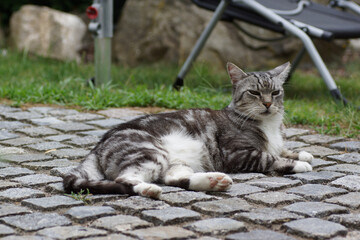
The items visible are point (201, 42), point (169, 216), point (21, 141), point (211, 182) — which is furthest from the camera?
point (201, 42)

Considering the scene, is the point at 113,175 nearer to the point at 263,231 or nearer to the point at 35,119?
the point at 263,231

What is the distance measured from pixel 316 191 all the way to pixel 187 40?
18.9ft

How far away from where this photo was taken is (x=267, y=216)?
2.44 metres

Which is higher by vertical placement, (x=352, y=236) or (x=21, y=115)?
(x=352, y=236)

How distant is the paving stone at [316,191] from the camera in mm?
2818

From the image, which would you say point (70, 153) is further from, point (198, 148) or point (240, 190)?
point (240, 190)

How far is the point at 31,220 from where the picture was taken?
2.34 m

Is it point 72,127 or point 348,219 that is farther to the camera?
point 72,127

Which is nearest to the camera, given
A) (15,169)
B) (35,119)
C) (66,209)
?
(66,209)

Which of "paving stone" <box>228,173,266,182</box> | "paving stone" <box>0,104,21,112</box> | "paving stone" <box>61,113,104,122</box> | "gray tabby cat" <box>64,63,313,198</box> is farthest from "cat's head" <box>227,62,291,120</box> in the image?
"paving stone" <box>0,104,21,112</box>

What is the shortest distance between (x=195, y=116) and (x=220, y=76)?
3779mm

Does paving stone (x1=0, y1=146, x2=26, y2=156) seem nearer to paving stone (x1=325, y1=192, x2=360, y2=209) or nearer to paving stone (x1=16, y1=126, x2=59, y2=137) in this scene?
paving stone (x1=16, y1=126, x2=59, y2=137)

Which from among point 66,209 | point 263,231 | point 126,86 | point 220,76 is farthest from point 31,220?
point 220,76

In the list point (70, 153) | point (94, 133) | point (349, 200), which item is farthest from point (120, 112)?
point (349, 200)
